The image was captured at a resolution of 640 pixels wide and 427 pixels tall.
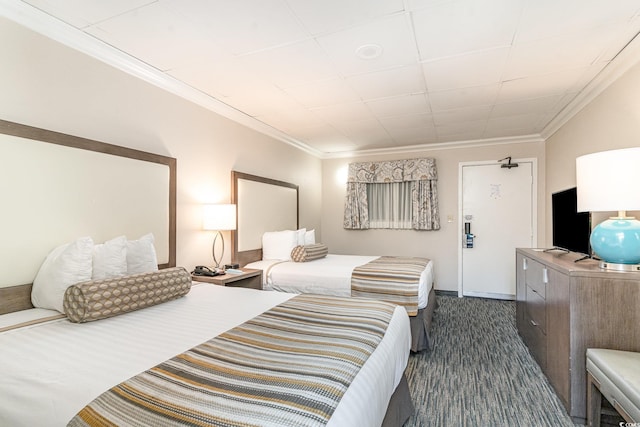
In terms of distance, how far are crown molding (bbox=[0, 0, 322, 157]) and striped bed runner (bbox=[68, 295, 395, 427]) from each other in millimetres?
2194

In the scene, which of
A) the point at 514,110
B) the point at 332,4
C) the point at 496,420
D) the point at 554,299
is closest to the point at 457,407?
the point at 496,420

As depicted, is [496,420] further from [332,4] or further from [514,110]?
[514,110]

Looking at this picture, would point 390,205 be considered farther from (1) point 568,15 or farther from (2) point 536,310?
(1) point 568,15

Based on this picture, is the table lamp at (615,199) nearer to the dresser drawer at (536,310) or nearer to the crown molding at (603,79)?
the dresser drawer at (536,310)

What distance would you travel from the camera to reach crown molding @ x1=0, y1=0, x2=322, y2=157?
1781 millimetres

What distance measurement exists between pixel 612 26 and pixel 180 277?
330cm

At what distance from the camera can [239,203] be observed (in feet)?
11.7

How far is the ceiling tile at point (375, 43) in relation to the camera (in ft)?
6.40

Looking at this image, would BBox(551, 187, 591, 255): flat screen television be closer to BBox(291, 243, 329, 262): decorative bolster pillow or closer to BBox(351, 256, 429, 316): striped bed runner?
BBox(351, 256, 429, 316): striped bed runner

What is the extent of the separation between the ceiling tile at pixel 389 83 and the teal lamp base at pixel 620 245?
5.74ft

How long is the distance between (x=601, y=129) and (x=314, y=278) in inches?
118

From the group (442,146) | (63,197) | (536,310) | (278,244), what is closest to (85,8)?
(63,197)

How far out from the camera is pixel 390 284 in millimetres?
2848

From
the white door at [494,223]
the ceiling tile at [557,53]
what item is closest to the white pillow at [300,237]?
the white door at [494,223]
